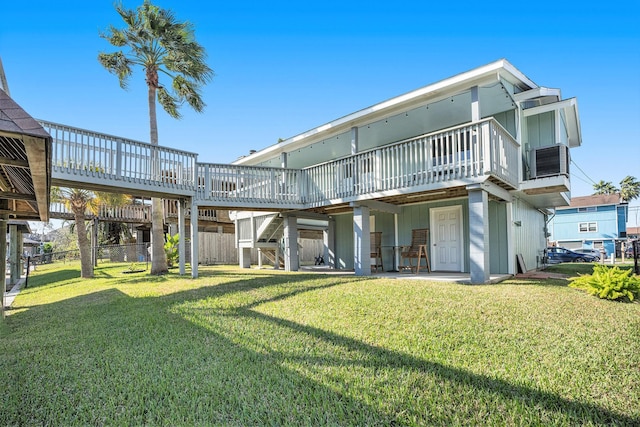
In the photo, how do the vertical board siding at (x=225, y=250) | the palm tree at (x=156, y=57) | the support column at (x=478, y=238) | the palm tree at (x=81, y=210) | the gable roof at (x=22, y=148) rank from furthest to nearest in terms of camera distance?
the vertical board siding at (x=225, y=250), the palm tree at (x=81, y=210), the palm tree at (x=156, y=57), the support column at (x=478, y=238), the gable roof at (x=22, y=148)

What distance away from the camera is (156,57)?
40.0 ft

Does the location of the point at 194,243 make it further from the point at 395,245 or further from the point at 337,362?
the point at 337,362

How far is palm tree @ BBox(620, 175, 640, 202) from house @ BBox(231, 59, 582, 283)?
48.0 metres

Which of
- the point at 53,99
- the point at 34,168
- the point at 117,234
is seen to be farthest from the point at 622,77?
the point at 117,234

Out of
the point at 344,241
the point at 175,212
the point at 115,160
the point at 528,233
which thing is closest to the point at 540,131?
the point at 528,233

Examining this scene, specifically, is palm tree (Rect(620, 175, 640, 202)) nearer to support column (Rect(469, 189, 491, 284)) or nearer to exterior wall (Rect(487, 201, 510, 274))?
exterior wall (Rect(487, 201, 510, 274))

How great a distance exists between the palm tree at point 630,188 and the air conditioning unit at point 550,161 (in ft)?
172

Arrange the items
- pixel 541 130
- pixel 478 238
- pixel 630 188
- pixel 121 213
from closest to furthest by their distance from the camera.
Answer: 1. pixel 478 238
2. pixel 541 130
3. pixel 121 213
4. pixel 630 188

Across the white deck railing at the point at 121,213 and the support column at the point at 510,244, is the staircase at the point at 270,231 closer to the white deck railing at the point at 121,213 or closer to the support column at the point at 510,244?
the support column at the point at 510,244

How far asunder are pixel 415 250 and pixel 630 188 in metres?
55.9

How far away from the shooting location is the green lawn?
→ 270cm

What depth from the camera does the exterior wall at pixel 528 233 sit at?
10453 mm

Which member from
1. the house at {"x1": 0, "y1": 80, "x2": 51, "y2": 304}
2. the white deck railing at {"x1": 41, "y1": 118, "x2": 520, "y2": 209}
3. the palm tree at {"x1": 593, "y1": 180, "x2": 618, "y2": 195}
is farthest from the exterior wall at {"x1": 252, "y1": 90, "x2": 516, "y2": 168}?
the palm tree at {"x1": 593, "y1": 180, "x2": 618, "y2": 195}

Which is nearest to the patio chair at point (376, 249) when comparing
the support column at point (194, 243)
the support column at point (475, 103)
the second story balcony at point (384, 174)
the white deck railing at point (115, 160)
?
the second story balcony at point (384, 174)
